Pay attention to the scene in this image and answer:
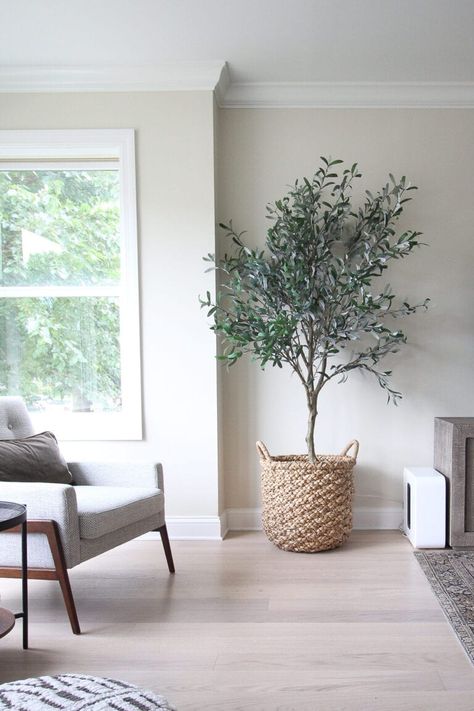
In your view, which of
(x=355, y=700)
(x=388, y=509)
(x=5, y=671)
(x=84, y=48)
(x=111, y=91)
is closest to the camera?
(x=355, y=700)

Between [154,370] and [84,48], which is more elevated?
[84,48]

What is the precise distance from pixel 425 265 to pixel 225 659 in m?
2.52

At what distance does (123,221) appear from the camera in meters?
3.63

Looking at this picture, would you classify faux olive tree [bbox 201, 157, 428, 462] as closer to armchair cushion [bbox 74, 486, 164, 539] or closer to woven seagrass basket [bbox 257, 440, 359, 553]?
woven seagrass basket [bbox 257, 440, 359, 553]

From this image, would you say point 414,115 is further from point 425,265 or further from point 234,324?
point 234,324

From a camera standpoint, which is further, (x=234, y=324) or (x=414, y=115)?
(x=414, y=115)

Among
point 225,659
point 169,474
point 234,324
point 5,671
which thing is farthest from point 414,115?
point 5,671

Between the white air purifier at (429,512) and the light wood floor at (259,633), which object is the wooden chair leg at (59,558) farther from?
the white air purifier at (429,512)

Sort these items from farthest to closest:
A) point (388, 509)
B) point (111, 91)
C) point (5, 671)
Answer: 1. point (388, 509)
2. point (111, 91)
3. point (5, 671)

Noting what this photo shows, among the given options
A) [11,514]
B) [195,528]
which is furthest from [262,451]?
[11,514]

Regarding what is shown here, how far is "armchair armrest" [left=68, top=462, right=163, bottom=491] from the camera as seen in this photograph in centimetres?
311

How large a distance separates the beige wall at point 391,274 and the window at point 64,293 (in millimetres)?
700

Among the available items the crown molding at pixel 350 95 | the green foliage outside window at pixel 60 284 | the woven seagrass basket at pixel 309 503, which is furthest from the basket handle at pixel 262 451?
the crown molding at pixel 350 95

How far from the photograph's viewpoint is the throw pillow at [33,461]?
9.16 ft
